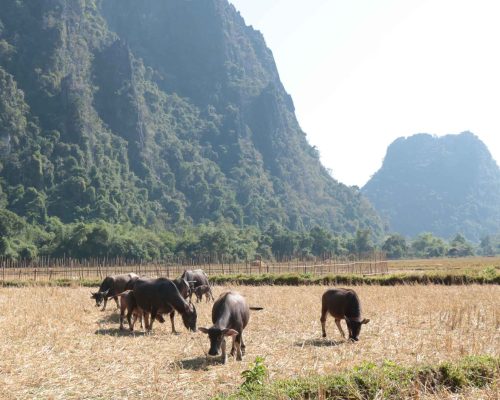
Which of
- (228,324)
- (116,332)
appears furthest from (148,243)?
(228,324)

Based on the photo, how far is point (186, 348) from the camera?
489 inches

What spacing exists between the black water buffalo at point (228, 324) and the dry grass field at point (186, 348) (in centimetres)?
33

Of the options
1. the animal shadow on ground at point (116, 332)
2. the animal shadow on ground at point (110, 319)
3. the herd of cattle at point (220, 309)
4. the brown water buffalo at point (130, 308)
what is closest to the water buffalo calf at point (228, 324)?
the herd of cattle at point (220, 309)

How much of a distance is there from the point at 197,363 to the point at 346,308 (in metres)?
4.67

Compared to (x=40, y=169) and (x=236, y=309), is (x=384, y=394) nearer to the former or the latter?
(x=236, y=309)

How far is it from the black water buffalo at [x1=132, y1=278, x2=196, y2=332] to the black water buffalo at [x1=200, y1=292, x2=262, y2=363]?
276 centimetres

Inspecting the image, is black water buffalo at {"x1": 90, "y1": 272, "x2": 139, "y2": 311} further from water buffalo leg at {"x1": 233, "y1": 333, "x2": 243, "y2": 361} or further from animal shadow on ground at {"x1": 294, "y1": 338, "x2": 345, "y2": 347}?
water buffalo leg at {"x1": 233, "y1": 333, "x2": 243, "y2": 361}

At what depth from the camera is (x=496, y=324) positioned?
14.6m

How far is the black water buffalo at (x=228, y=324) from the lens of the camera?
35.1 feet

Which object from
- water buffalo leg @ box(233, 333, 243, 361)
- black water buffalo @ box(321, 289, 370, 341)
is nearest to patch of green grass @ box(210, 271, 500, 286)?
black water buffalo @ box(321, 289, 370, 341)

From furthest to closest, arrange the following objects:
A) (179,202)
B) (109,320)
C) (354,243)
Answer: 1. (179,202)
2. (354,243)
3. (109,320)

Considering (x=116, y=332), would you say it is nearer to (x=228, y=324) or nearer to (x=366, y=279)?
(x=228, y=324)

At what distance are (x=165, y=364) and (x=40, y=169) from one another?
114m

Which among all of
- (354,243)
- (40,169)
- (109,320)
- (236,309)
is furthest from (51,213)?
(236,309)
